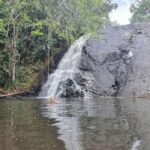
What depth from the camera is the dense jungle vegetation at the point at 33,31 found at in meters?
27.5

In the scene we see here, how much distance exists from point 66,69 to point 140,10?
119 ft

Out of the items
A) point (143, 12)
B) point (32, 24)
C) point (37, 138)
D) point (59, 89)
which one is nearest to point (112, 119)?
point (37, 138)

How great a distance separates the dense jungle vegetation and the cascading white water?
1.05m

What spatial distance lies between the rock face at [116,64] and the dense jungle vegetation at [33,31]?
1711 millimetres

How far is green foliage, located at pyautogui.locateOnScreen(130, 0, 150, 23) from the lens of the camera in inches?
2355

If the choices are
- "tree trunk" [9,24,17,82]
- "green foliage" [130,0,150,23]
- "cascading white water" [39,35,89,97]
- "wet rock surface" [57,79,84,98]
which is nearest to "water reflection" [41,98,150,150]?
"wet rock surface" [57,79,84,98]

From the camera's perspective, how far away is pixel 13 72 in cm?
2808

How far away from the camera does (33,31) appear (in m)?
28.2

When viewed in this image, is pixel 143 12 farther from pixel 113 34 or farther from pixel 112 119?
pixel 112 119

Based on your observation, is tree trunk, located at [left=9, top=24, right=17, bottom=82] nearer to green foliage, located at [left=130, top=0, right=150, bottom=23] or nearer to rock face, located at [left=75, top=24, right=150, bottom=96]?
rock face, located at [left=75, top=24, right=150, bottom=96]

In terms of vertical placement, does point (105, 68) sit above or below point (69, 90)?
above

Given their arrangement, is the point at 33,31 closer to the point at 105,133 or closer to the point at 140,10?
the point at 105,133

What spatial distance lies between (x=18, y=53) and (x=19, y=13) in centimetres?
353

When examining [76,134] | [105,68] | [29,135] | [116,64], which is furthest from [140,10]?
[29,135]
